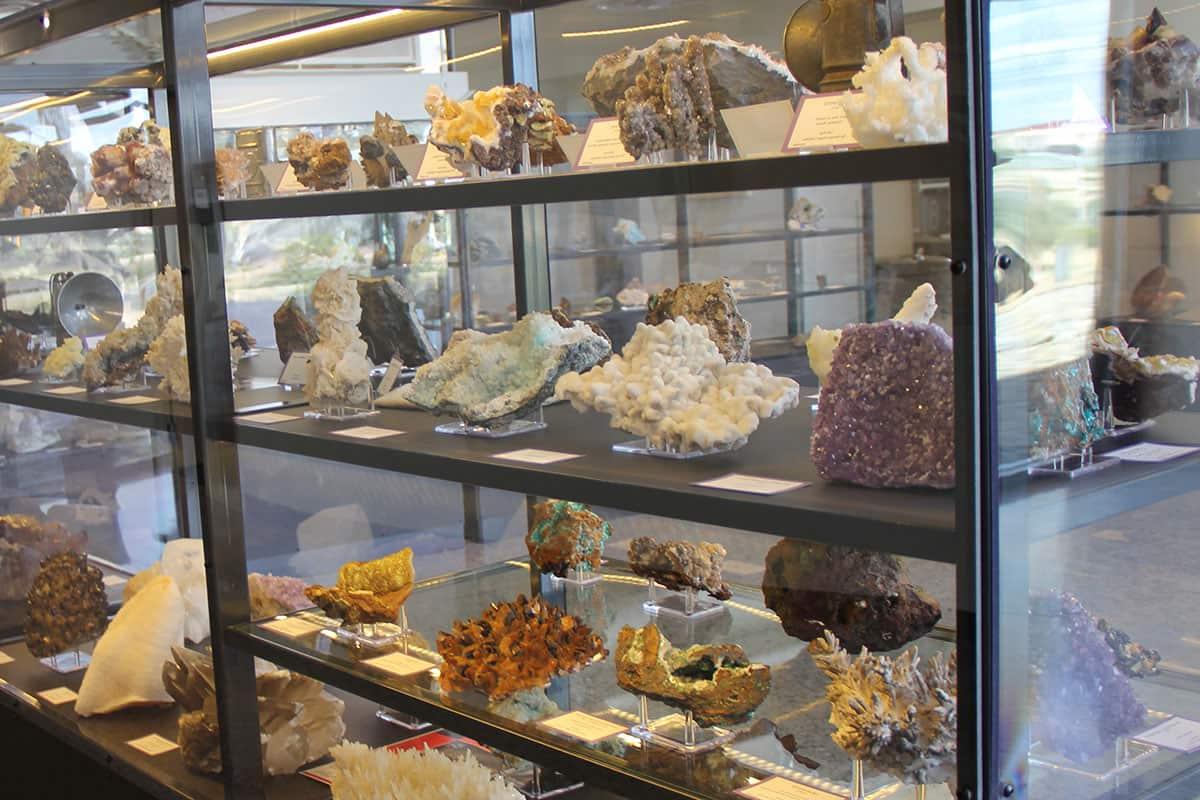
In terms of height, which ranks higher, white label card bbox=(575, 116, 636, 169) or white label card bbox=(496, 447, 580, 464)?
white label card bbox=(575, 116, 636, 169)

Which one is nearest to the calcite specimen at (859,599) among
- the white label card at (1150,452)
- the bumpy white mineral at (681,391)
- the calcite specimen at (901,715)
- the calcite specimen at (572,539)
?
the calcite specimen at (901,715)

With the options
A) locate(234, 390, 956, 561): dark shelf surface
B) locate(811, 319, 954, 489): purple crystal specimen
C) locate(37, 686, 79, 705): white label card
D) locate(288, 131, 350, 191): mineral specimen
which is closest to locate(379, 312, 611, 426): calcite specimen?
locate(234, 390, 956, 561): dark shelf surface

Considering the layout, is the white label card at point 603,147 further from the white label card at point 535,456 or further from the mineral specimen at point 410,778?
the mineral specimen at point 410,778

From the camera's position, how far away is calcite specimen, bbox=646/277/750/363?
1.86m

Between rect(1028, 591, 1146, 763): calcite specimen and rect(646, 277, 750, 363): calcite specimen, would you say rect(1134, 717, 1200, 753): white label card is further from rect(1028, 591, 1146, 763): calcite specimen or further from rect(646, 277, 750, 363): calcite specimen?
rect(646, 277, 750, 363): calcite specimen

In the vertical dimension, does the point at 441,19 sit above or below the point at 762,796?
above

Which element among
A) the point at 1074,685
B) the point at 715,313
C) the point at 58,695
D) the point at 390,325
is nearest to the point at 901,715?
the point at 1074,685

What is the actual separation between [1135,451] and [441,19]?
1.50 metres

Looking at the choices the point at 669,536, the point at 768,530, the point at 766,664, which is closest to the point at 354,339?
the point at 669,536

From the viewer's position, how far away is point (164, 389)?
2490mm

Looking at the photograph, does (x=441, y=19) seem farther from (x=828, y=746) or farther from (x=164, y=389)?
(x=828, y=746)

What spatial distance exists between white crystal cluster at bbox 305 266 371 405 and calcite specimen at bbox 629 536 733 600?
0.55 m

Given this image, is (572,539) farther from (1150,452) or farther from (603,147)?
(1150,452)

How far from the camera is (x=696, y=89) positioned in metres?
1.60
